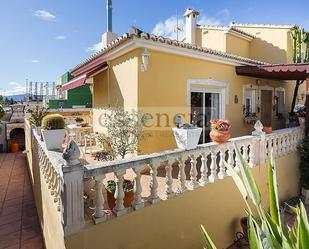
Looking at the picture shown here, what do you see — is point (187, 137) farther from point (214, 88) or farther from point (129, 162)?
point (214, 88)

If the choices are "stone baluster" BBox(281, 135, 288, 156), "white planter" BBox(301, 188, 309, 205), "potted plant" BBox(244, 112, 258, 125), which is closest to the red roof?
"potted plant" BBox(244, 112, 258, 125)

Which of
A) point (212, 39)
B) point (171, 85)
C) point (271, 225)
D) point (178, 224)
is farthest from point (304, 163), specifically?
point (212, 39)

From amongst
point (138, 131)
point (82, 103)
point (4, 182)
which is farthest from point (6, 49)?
point (138, 131)

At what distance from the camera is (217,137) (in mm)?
8688

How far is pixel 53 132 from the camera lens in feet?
23.7

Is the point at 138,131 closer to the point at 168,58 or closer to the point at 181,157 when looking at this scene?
the point at 181,157

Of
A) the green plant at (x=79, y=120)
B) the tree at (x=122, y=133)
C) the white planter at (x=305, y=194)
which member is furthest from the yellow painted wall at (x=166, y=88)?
the green plant at (x=79, y=120)

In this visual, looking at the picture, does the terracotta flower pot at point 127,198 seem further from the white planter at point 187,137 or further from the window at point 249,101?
the window at point 249,101

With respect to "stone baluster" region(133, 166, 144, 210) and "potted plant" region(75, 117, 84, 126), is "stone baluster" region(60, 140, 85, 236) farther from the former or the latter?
"potted plant" region(75, 117, 84, 126)

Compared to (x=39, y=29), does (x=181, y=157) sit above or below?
below

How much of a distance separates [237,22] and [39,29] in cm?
2085

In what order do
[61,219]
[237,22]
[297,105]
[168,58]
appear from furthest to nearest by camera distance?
[237,22], [297,105], [168,58], [61,219]

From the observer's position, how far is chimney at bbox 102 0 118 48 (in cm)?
1734

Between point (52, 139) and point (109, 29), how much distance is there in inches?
580
